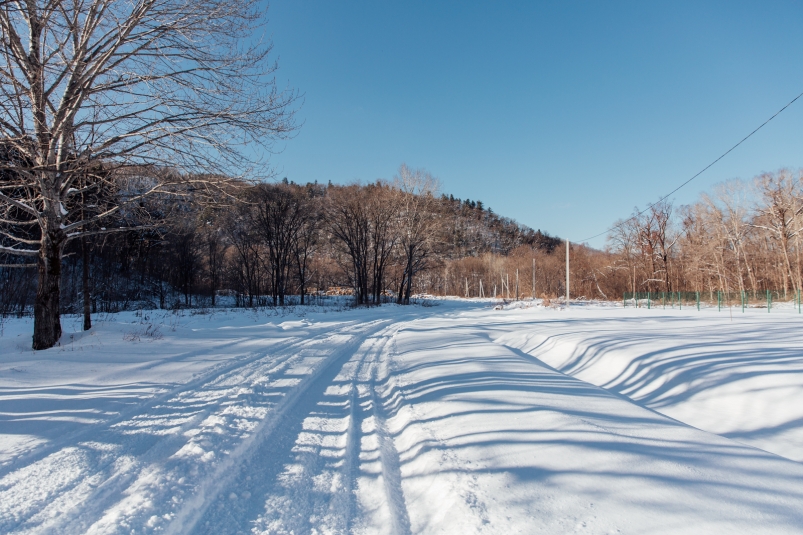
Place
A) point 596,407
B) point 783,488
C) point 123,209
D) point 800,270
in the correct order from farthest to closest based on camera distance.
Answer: point 800,270 → point 123,209 → point 596,407 → point 783,488

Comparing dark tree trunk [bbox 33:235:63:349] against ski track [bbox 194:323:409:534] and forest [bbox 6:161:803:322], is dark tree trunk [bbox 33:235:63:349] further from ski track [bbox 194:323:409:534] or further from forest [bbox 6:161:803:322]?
forest [bbox 6:161:803:322]

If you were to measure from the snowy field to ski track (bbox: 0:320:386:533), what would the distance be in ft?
0.06

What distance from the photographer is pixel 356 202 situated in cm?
4044

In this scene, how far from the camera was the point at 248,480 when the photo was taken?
10.5 ft

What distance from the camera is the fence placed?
32.2m

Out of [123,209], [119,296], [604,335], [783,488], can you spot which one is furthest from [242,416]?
[119,296]

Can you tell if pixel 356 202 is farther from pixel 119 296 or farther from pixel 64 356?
pixel 64 356

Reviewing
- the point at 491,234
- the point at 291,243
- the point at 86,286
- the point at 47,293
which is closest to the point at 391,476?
the point at 47,293

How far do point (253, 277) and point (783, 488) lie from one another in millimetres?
47191

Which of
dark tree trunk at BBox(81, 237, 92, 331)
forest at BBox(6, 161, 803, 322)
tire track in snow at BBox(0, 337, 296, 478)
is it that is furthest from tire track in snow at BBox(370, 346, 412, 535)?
forest at BBox(6, 161, 803, 322)

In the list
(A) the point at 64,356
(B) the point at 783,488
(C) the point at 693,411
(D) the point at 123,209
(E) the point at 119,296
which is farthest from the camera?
(E) the point at 119,296

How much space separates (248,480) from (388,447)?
4.57ft

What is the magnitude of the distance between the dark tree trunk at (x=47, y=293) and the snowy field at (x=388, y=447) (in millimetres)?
1054

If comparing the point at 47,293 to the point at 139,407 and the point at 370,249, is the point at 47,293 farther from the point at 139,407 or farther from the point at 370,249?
the point at 370,249
